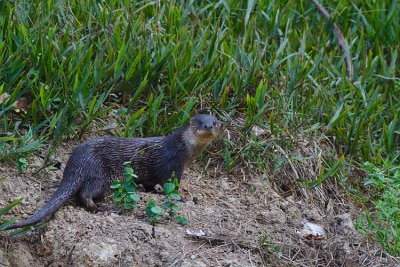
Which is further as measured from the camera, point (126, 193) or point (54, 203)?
point (126, 193)

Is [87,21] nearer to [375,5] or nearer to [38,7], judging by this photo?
[38,7]

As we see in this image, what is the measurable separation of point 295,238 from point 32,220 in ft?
5.00

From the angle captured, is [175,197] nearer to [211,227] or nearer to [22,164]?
[211,227]

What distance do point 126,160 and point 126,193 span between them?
272 millimetres

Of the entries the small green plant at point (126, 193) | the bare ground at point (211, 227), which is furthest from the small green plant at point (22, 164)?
the small green plant at point (126, 193)

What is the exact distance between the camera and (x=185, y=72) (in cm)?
598

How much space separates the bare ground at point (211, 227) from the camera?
15.0ft

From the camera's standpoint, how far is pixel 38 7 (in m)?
6.15

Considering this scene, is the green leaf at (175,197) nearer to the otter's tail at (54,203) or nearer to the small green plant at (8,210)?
the otter's tail at (54,203)

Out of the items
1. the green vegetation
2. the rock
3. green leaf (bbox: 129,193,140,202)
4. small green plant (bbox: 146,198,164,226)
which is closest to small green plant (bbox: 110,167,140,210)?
green leaf (bbox: 129,193,140,202)

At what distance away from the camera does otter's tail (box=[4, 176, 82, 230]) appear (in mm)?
Result: 4454

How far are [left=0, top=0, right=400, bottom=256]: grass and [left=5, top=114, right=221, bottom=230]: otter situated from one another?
1.22 feet

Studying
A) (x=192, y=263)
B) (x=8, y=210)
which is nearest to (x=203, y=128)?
(x=192, y=263)

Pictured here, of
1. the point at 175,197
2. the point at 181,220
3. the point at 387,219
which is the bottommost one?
the point at 387,219
